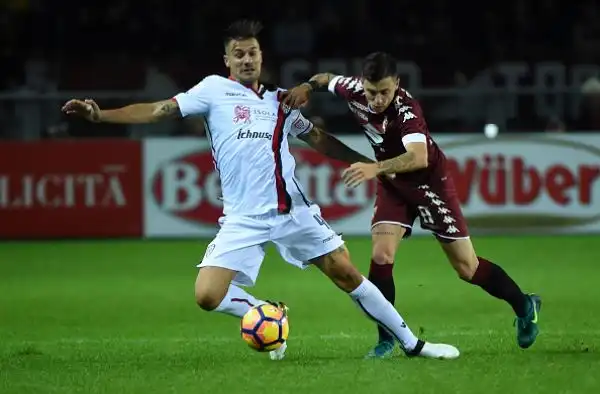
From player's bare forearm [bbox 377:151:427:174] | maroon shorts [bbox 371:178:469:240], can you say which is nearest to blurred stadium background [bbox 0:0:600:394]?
maroon shorts [bbox 371:178:469:240]

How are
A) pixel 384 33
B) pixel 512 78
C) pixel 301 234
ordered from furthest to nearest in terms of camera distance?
pixel 384 33, pixel 512 78, pixel 301 234

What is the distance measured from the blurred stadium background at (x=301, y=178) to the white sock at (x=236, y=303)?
12.3 inches

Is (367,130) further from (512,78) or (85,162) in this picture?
(512,78)

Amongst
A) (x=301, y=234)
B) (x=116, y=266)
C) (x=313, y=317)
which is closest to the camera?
(x=301, y=234)

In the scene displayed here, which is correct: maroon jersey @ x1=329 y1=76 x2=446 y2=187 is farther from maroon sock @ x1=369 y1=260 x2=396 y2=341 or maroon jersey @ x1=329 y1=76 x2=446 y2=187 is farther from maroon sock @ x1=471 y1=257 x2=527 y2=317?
maroon sock @ x1=471 y1=257 x2=527 y2=317

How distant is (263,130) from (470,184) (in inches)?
343

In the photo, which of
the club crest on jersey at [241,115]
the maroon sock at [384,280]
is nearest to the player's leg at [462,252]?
the maroon sock at [384,280]

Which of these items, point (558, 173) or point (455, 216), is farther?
point (558, 173)

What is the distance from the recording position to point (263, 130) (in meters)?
7.34

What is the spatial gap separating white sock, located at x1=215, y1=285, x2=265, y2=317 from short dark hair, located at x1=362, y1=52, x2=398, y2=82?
1.52 meters

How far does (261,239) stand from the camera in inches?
288

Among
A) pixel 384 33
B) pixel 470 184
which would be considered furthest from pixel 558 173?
pixel 384 33

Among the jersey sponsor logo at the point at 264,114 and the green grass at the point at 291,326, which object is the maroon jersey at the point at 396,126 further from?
the green grass at the point at 291,326

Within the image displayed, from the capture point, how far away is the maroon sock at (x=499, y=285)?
7961 mm
